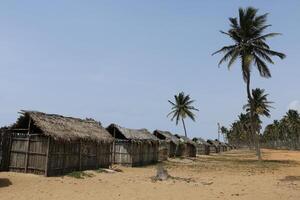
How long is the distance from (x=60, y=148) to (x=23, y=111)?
9.37 ft

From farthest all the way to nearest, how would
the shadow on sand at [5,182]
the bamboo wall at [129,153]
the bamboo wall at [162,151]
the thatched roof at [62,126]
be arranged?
the bamboo wall at [162,151]
the bamboo wall at [129,153]
the thatched roof at [62,126]
the shadow on sand at [5,182]

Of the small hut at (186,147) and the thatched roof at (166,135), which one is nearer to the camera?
the thatched roof at (166,135)

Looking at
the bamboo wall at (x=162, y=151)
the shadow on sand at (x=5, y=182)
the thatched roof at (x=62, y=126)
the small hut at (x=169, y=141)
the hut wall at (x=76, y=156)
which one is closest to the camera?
the shadow on sand at (x=5, y=182)

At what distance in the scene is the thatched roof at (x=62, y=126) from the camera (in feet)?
69.2

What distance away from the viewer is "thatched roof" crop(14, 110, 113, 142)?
21.1 m

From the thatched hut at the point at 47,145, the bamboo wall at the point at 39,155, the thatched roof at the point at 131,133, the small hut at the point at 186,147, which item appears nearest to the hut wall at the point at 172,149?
the small hut at the point at 186,147

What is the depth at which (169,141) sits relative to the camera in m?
48.0

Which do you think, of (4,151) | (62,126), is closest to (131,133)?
(62,126)

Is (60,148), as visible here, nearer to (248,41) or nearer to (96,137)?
(96,137)

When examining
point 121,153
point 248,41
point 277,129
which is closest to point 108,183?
point 121,153

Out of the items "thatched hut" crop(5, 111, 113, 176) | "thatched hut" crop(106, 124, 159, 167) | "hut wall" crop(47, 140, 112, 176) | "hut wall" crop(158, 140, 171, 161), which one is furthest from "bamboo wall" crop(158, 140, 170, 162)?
"thatched hut" crop(5, 111, 113, 176)

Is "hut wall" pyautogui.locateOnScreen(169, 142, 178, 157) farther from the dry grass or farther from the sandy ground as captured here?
the sandy ground

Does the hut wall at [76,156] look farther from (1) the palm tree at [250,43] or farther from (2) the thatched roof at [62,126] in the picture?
(1) the palm tree at [250,43]

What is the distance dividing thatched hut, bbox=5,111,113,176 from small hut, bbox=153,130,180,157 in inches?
906
